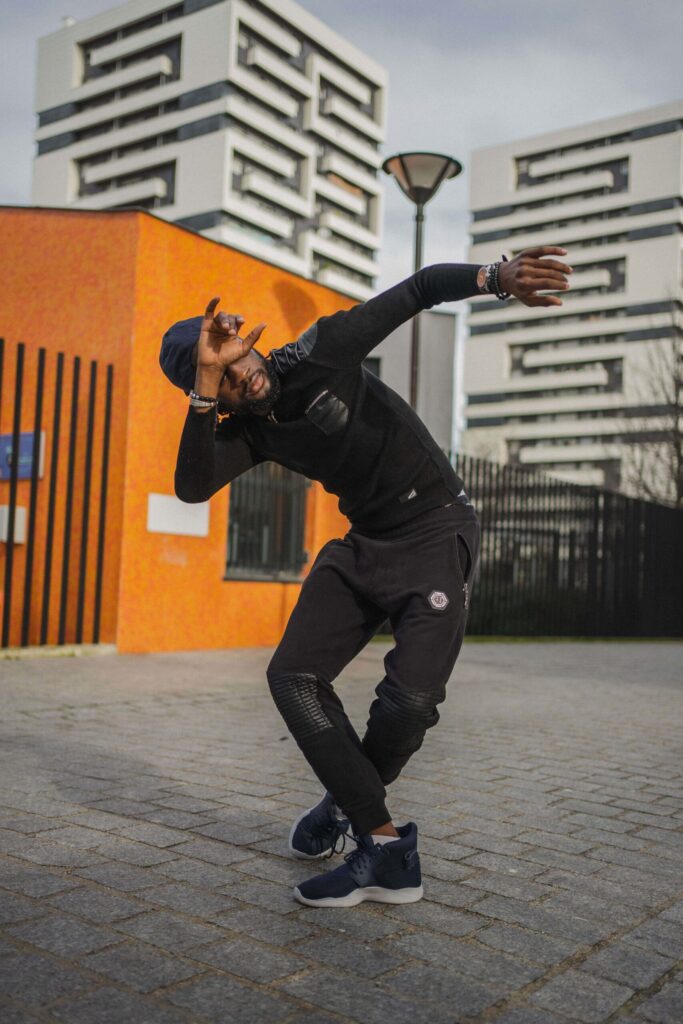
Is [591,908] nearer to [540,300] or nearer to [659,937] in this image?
[659,937]

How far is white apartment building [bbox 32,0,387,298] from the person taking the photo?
73438mm

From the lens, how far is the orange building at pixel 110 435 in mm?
9703

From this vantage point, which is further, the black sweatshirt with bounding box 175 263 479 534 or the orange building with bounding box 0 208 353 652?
the orange building with bounding box 0 208 353 652

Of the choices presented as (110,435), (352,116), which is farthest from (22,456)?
(352,116)

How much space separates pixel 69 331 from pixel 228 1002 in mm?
9074

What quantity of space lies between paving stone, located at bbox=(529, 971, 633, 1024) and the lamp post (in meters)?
8.45

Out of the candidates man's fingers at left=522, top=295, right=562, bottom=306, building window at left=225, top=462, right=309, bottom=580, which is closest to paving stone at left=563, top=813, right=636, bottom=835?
man's fingers at left=522, top=295, right=562, bottom=306

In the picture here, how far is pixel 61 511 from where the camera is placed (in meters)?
9.88

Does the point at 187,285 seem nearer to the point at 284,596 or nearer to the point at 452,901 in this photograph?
the point at 284,596

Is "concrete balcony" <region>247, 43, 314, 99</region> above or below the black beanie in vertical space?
above

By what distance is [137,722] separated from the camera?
19.9 feet

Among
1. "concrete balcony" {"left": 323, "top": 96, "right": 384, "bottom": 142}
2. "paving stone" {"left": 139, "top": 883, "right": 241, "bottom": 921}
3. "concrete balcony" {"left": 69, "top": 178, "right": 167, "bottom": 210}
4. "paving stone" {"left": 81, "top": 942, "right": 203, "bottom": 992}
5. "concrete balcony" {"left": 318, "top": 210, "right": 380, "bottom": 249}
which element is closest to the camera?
"paving stone" {"left": 81, "top": 942, "right": 203, "bottom": 992}

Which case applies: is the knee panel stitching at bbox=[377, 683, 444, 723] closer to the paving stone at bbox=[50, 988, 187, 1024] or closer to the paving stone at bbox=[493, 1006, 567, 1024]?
the paving stone at bbox=[493, 1006, 567, 1024]

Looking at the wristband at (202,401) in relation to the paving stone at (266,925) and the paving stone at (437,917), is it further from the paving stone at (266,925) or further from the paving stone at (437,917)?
the paving stone at (437,917)
